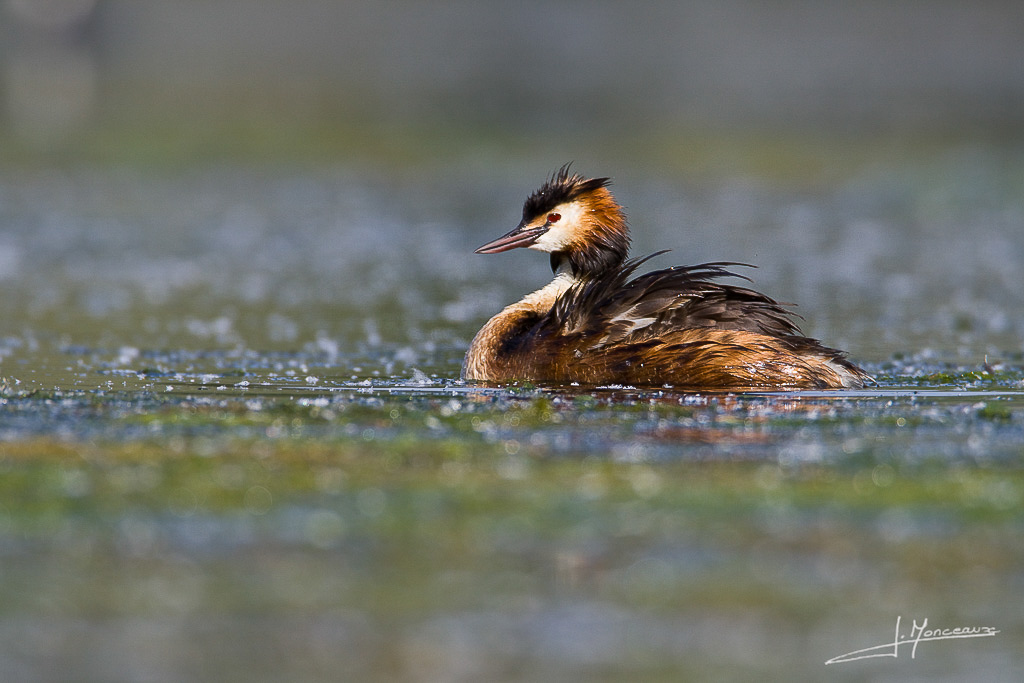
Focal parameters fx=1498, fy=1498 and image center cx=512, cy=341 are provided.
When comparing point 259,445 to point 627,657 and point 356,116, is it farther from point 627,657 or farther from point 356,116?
point 356,116

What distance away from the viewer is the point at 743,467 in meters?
7.30

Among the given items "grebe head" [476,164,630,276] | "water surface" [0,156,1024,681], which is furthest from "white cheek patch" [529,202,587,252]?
"water surface" [0,156,1024,681]

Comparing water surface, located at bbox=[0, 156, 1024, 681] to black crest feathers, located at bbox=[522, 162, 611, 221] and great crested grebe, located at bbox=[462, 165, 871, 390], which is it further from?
black crest feathers, located at bbox=[522, 162, 611, 221]

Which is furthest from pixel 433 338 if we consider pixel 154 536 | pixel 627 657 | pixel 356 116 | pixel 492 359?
pixel 356 116
